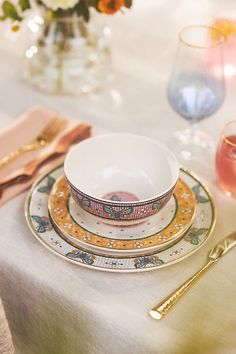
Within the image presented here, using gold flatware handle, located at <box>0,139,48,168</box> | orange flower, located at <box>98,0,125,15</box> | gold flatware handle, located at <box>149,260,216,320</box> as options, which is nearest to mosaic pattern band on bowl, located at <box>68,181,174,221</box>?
gold flatware handle, located at <box>149,260,216,320</box>

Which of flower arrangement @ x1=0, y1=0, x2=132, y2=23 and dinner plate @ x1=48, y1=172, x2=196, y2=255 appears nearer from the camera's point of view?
dinner plate @ x1=48, y1=172, x2=196, y2=255

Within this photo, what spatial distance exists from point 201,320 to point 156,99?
22.6 inches

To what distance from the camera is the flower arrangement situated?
3.50 ft

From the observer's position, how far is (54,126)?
108cm

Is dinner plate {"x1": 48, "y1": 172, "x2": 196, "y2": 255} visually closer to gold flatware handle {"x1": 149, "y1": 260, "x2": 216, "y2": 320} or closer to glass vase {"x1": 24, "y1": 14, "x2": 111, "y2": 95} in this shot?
gold flatware handle {"x1": 149, "y1": 260, "x2": 216, "y2": 320}

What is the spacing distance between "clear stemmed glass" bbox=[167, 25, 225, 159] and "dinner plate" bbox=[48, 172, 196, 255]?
19 cm

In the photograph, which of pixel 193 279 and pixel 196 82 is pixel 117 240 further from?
pixel 196 82

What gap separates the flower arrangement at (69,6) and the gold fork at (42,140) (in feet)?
0.65

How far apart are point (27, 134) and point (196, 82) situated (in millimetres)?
308

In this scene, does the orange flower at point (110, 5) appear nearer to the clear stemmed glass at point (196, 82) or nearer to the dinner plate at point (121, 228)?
the clear stemmed glass at point (196, 82)

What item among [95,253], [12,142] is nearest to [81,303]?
[95,253]

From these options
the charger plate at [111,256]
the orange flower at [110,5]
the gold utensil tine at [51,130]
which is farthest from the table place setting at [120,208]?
the orange flower at [110,5]

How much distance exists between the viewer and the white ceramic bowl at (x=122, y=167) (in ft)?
3.04

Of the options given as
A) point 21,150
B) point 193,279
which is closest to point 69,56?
point 21,150
